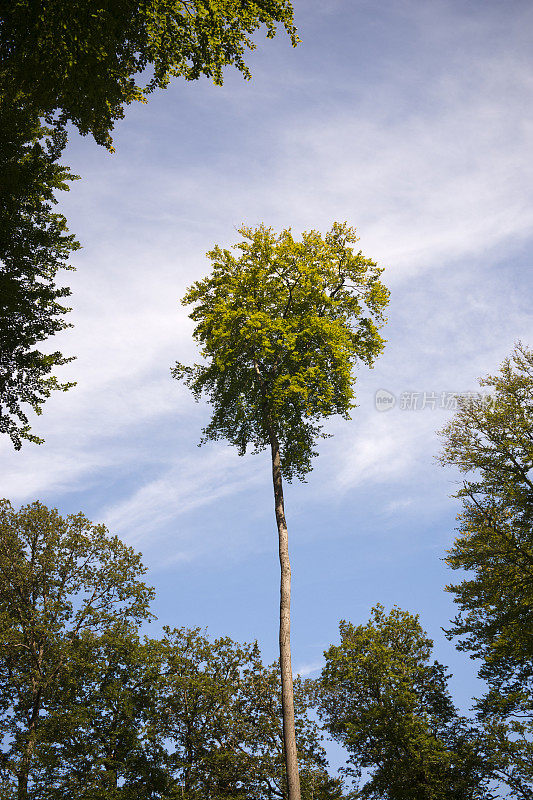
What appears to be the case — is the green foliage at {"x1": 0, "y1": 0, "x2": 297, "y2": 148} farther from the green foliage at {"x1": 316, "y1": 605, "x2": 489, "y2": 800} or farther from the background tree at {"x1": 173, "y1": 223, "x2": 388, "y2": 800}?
the green foliage at {"x1": 316, "y1": 605, "x2": 489, "y2": 800}

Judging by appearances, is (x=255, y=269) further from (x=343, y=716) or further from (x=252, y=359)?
(x=343, y=716)

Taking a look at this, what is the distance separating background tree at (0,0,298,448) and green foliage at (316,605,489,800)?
25.1 meters

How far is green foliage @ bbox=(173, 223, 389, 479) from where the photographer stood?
18.0m

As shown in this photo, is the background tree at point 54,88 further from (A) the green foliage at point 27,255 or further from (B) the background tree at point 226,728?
(B) the background tree at point 226,728

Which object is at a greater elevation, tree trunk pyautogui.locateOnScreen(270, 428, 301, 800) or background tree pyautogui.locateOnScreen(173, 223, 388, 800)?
background tree pyautogui.locateOnScreen(173, 223, 388, 800)

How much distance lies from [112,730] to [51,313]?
841 inches

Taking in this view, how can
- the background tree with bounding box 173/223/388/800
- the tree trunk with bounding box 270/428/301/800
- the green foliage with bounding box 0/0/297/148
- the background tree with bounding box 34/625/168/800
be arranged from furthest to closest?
the background tree with bounding box 34/625/168/800, the background tree with bounding box 173/223/388/800, the tree trunk with bounding box 270/428/301/800, the green foliage with bounding box 0/0/297/148

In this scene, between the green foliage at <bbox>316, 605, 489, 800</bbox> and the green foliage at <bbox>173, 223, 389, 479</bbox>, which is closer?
the green foliage at <bbox>173, 223, 389, 479</bbox>

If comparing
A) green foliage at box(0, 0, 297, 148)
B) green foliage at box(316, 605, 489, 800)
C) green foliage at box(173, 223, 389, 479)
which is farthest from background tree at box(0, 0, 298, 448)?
green foliage at box(316, 605, 489, 800)

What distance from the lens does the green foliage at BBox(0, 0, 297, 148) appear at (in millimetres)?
9969

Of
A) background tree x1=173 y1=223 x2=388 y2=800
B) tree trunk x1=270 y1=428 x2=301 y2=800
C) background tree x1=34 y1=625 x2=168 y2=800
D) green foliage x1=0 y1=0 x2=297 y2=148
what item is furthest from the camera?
background tree x1=34 y1=625 x2=168 y2=800

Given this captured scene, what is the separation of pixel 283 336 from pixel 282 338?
0.18m

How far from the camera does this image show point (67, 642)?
2558 cm

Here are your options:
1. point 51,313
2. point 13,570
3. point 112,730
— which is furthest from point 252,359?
point 112,730
